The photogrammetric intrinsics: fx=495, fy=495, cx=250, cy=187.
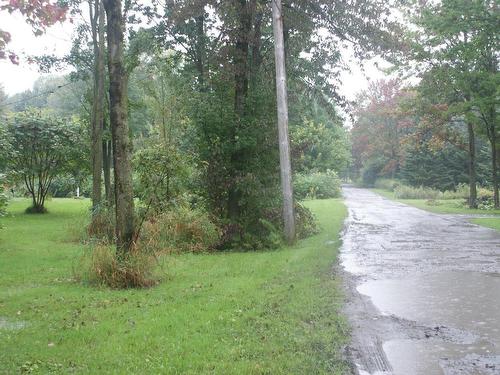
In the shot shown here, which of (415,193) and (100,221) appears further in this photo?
(415,193)

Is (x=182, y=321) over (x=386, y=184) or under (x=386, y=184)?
under

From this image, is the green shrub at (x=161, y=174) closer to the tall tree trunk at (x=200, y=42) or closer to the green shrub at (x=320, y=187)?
the tall tree trunk at (x=200, y=42)

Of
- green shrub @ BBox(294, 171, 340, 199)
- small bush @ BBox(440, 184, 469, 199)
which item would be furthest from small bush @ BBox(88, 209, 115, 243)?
small bush @ BBox(440, 184, 469, 199)

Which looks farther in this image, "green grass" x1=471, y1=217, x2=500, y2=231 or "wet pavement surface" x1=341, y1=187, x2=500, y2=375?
"green grass" x1=471, y1=217, x2=500, y2=231

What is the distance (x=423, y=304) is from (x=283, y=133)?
25.3ft

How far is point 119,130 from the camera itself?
8406 mm

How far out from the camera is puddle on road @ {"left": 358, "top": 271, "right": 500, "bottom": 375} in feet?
15.8

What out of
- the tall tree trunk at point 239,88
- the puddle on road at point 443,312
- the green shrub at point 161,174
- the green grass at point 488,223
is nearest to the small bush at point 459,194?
the green grass at point 488,223

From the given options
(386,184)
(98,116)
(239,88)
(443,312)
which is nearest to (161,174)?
(239,88)

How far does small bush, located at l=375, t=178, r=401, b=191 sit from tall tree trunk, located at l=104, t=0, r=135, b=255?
48.2m

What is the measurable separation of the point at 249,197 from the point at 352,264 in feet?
14.9

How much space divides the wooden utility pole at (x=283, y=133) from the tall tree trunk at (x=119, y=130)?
6.12 m

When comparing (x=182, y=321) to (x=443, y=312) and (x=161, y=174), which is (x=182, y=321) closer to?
(x=443, y=312)

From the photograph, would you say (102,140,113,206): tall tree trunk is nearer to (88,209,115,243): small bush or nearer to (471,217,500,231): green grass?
(88,209,115,243): small bush
